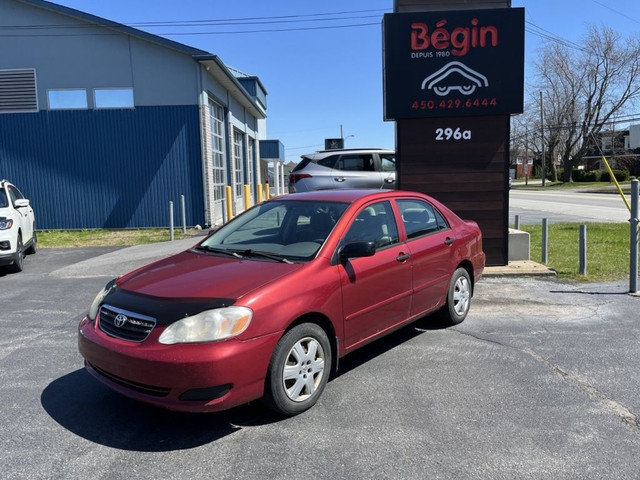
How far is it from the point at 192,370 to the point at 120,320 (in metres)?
0.71

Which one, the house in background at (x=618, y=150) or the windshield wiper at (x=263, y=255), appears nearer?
the windshield wiper at (x=263, y=255)

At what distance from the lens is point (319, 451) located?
10.5 feet

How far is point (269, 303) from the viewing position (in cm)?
344

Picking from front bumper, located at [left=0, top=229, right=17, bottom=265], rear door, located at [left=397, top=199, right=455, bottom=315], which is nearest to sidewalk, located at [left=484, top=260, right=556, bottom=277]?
rear door, located at [left=397, top=199, right=455, bottom=315]

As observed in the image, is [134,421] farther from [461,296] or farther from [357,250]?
[461,296]

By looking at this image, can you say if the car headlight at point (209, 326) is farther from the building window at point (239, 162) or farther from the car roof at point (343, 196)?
the building window at point (239, 162)

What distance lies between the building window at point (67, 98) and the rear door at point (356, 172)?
8668 millimetres

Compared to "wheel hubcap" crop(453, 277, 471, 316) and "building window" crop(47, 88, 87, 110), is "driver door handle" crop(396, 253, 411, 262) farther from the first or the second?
"building window" crop(47, 88, 87, 110)

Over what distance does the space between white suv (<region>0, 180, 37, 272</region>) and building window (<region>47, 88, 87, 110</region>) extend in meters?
5.68

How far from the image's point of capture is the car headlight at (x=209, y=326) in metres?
3.24

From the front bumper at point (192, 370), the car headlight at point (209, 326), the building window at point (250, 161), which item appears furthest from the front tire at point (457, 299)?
the building window at point (250, 161)

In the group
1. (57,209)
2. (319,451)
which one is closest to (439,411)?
(319,451)

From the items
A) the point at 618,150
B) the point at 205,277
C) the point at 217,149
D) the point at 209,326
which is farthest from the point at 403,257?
the point at 618,150

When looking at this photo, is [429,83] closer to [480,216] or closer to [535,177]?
[480,216]
